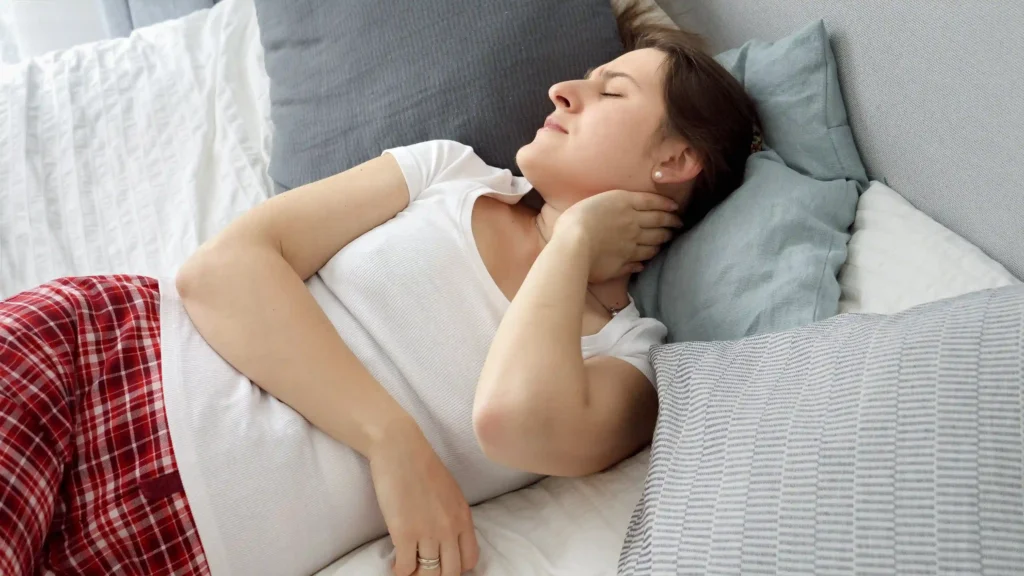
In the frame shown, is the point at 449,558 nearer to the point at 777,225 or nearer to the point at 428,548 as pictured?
the point at 428,548

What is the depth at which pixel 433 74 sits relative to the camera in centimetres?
132

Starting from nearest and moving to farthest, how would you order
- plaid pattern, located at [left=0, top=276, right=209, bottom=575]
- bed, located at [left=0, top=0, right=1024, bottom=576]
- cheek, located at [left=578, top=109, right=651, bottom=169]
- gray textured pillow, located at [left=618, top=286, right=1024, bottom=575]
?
gray textured pillow, located at [left=618, top=286, right=1024, bottom=575]
plaid pattern, located at [left=0, top=276, right=209, bottom=575]
bed, located at [left=0, top=0, right=1024, bottom=576]
cheek, located at [left=578, top=109, right=651, bottom=169]

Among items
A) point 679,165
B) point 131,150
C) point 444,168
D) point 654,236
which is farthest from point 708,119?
point 131,150

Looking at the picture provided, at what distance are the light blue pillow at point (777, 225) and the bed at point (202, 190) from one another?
40 millimetres

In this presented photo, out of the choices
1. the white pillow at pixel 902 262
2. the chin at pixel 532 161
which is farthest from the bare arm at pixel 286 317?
the white pillow at pixel 902 262

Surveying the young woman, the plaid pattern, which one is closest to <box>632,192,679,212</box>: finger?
the young woman

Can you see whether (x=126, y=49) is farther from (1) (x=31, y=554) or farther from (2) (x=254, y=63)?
(1) (x=31, y=554)

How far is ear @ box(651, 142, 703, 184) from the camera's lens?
1152 mm

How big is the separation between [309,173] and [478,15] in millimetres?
392

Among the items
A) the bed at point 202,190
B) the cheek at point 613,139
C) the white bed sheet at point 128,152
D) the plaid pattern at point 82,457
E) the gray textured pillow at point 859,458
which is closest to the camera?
the gray textured pillow at point 859,458

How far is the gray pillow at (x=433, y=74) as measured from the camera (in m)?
1.31

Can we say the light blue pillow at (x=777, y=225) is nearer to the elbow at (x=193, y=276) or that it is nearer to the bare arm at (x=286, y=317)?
the bare arm at (x=286, y=317)

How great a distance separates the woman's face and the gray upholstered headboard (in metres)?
0.27

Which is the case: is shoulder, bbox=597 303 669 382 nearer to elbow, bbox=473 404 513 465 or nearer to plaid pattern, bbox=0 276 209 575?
elbow, bbox=473 404 513 465
